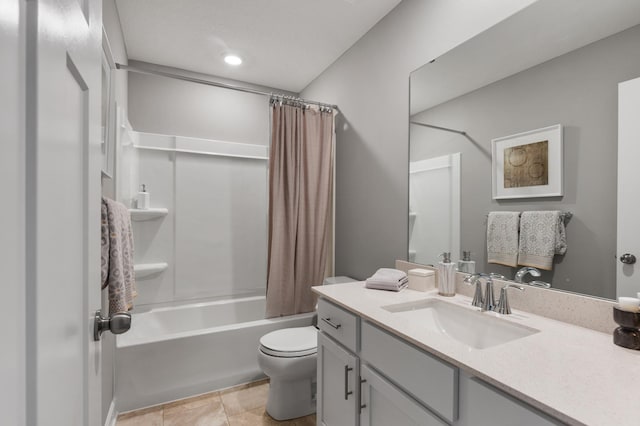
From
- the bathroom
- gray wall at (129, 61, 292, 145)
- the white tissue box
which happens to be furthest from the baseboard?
gray wall at (129, 61, 292, 145)

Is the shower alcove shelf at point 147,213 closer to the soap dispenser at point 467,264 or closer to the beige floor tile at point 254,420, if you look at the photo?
the beige floor tile at point 254,420

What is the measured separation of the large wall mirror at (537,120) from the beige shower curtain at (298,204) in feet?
2.99

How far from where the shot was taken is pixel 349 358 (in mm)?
1376

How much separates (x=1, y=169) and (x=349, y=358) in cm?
133

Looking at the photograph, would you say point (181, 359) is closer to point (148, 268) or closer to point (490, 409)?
point (148, 268)

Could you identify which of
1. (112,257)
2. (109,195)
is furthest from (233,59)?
(112,257)

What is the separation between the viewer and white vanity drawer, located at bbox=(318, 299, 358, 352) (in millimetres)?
1363

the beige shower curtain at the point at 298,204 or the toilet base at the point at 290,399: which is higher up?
the beige shower curtain at the point at 298,204

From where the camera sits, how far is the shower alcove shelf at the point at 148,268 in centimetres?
263

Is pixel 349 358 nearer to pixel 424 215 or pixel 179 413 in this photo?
pixel 424 215

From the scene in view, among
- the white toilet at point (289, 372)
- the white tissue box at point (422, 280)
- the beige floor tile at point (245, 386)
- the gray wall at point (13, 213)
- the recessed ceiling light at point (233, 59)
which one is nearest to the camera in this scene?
the gray wall at point (13, 213)

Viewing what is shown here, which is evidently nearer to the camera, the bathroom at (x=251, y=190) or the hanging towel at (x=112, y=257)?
the bathroom at (x=251, y=190)

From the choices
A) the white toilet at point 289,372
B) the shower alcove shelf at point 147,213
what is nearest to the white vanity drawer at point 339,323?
the white toilet at point 289,372

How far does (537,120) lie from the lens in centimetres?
128
